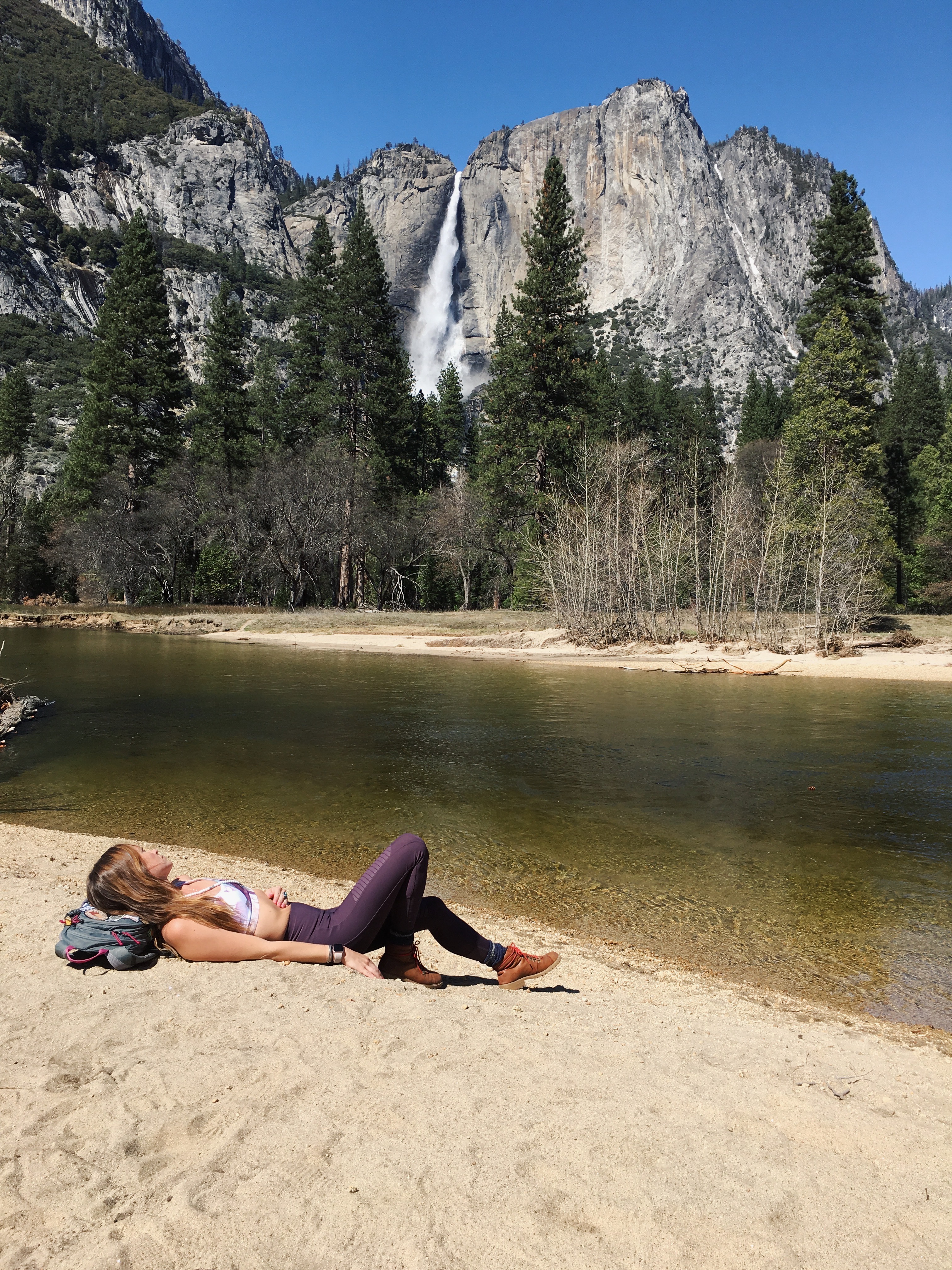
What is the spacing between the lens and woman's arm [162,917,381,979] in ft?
13.1

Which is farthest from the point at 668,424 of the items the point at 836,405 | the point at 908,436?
the point at 836,405

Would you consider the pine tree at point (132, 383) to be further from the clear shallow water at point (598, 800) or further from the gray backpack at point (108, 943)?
the gray backpack at point (108, 943)

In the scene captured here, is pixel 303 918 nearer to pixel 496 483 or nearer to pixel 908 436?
pixel 496 483

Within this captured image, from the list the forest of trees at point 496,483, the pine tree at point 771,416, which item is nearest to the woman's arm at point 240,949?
the forest of trees at point 496,483

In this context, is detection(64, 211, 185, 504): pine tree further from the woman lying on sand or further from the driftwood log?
the woman lying on sand

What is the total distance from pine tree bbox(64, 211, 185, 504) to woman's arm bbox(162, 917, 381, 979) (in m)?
46.9

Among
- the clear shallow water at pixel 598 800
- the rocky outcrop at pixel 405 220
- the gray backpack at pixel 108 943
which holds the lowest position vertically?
the clear shallow water at pixel 598 800

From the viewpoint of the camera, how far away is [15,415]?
179ft

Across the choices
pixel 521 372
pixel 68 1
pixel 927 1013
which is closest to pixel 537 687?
pixel 927 1013

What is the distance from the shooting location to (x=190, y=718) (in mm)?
15109

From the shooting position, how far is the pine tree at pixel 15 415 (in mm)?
54062

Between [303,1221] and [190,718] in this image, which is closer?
[303,1221]

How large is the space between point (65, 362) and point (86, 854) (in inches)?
4602

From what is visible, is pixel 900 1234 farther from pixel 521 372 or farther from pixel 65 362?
pixel 65 362
